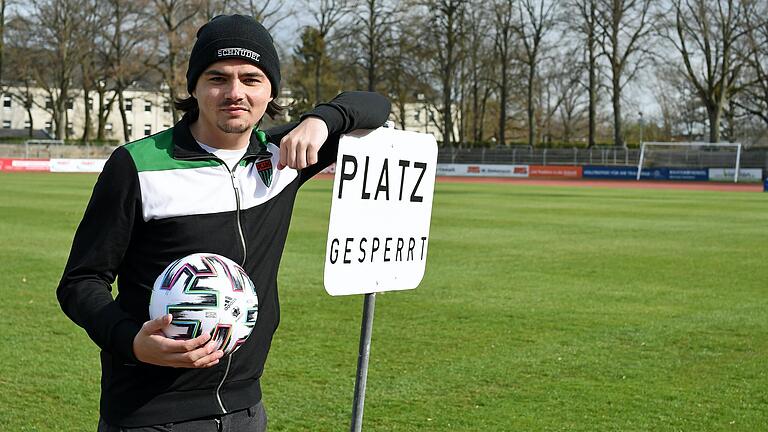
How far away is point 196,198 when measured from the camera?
9.92 ft

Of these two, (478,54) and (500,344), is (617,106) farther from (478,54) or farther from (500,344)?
(500,344)

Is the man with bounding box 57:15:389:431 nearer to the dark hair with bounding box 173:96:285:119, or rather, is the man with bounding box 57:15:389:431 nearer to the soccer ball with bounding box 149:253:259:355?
the dark hair with bounding box 173:96:285:119

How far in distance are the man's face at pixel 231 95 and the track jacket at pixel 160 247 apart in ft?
0.36

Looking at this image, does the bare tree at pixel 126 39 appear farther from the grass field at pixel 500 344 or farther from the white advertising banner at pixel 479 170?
the grass field at pixel 500 344

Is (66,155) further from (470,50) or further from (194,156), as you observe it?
(194,156)

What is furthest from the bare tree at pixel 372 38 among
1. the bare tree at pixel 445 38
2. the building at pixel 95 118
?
the building at pixel 95 118

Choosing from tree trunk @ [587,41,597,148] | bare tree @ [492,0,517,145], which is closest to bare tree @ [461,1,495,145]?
bare tree @ [492,0,517,145]

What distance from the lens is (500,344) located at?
28.6 feet

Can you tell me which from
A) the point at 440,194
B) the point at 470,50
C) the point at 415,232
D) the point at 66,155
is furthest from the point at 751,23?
the point at 415,232

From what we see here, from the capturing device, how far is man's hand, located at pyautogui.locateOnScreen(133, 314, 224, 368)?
2676 mm

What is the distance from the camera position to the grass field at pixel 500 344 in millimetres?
6457

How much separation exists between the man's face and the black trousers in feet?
2.86

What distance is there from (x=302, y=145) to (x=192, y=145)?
33cm

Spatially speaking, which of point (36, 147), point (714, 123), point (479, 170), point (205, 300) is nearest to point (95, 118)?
point (36, 147)
